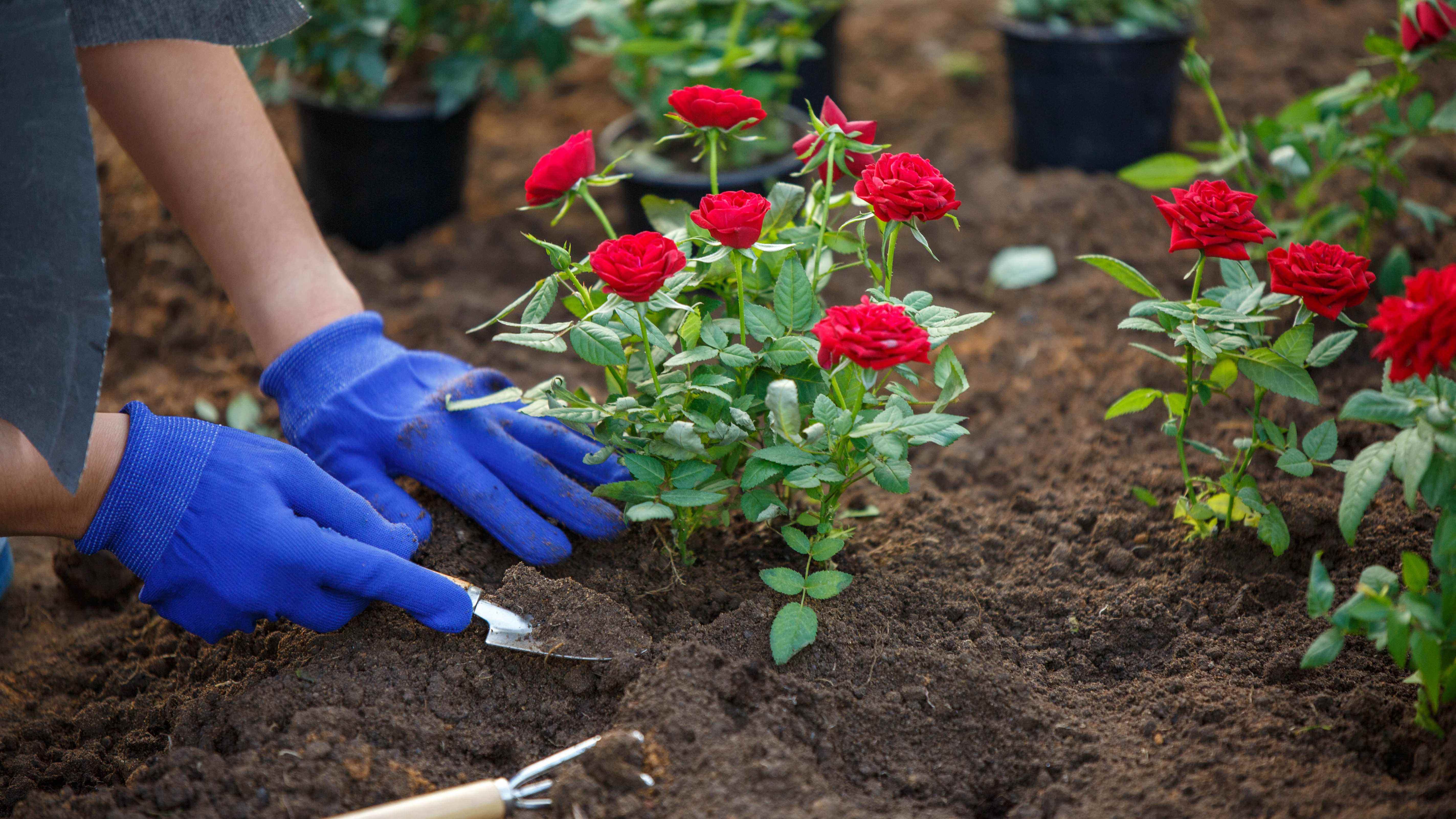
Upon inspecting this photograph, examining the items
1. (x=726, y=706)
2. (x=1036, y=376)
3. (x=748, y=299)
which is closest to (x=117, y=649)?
(x=726, y=706)

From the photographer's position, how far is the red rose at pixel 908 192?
121 centimetres

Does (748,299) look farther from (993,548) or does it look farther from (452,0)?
(452,0)

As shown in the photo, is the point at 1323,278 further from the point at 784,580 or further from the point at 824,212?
the point at 784,580

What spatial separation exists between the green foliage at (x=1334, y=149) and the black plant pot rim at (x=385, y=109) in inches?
72.4

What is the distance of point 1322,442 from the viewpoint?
54.0 inches

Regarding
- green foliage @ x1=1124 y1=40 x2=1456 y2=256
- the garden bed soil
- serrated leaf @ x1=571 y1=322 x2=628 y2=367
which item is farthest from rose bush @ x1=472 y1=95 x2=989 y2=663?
green foliage @ x1=1124 y1=40 x2=1456 y2=256

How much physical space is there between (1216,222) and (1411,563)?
0.45 metres

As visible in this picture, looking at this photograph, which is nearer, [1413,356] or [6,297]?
[1413,356]

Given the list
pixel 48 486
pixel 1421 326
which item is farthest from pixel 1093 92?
pixel 48 486

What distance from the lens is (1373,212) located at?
88.3 inches

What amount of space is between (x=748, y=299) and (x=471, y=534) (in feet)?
1.92

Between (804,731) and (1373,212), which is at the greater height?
(1373,212)

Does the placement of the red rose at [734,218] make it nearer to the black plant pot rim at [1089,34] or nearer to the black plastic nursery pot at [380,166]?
the black plastic nursery pot at [380,166]

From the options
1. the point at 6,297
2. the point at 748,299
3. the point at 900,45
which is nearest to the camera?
the point at 6,297
